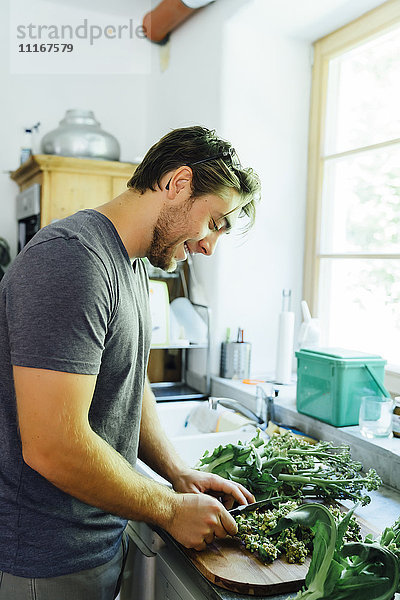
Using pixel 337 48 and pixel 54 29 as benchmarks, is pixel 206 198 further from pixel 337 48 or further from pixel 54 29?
pixel 54 29

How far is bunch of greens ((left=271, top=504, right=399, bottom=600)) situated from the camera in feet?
2.71

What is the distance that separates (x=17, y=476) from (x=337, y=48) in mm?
2153

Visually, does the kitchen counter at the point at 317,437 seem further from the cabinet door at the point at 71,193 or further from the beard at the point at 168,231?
the cabinet door at the point at 71,193

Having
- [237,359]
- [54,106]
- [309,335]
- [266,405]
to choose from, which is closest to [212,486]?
[266,405]

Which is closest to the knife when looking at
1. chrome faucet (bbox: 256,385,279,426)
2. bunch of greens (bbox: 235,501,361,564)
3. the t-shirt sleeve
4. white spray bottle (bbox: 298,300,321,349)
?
bunch of greens (bbox: 235,501,361,564)

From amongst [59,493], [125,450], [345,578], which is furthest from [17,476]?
[345,578]

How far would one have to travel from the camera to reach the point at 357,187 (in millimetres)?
2346

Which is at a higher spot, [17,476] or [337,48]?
[337,48]

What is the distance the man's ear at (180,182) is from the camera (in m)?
1.15

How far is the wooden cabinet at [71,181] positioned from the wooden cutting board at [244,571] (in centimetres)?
195

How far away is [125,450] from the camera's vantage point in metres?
1.17

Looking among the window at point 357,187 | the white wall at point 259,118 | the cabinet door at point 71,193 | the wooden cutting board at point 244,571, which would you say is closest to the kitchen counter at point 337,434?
the white wall at point 259,118

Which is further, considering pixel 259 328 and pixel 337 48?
pixel 259 328

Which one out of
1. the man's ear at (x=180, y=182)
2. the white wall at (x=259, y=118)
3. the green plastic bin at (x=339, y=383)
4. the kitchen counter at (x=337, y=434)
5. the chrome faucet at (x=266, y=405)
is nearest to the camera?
the man's ear at (x=180, y=182)
